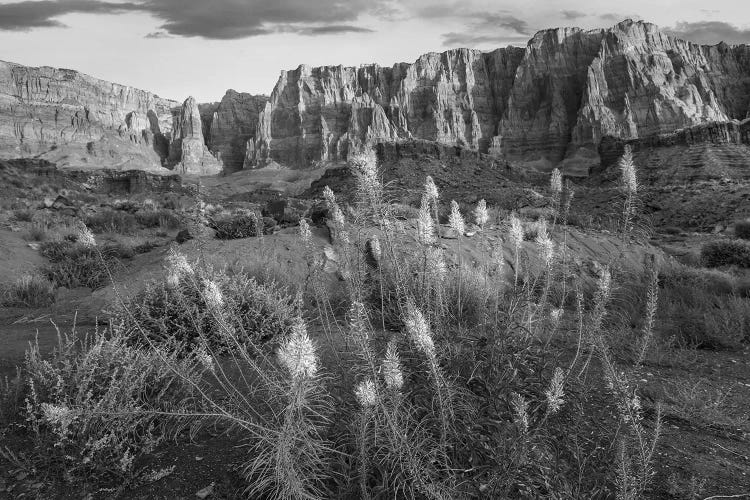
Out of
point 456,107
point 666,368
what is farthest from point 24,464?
point 456,107

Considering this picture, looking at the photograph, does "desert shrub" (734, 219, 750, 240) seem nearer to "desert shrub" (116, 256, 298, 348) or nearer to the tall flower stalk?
the tall flower stalk

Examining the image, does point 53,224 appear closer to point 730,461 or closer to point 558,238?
point 558,238

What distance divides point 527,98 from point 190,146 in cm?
8868

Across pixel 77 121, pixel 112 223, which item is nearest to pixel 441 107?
pixel 77 121

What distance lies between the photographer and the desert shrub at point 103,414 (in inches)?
119

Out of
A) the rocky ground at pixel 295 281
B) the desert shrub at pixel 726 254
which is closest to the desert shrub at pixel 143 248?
the rocky ground at pixel 295 281

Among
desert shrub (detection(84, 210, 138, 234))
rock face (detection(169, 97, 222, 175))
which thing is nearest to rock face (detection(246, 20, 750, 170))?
rock face (detection(169, 97, 222, 175))

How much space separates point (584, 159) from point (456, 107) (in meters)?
34.8

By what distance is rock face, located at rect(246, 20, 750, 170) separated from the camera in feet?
345

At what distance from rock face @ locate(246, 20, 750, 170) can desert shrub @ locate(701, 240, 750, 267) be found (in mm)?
86708

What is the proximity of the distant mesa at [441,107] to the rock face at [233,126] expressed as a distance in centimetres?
65

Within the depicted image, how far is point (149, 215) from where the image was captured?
810 inches

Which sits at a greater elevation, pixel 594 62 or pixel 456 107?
pixel 594 62

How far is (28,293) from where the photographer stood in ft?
28.7
